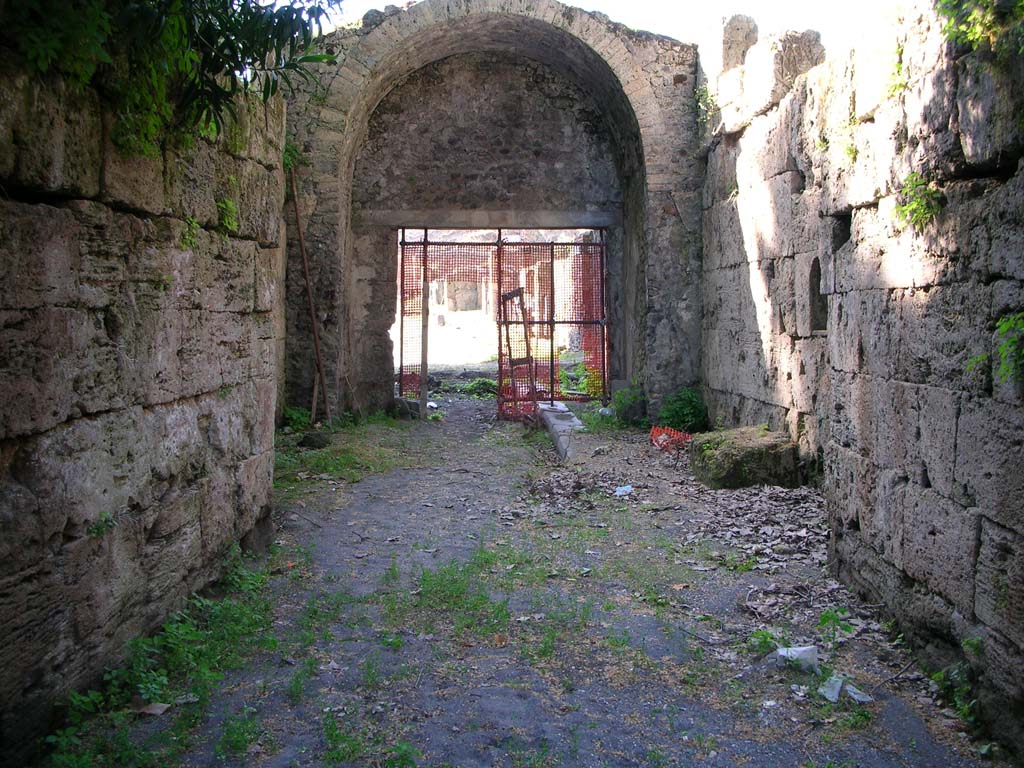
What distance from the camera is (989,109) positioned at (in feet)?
10.7

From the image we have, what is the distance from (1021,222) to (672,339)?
24.0ft

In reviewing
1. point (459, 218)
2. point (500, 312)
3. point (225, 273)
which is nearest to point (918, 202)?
point (225, 273)

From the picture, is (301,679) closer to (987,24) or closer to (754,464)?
(987,24)

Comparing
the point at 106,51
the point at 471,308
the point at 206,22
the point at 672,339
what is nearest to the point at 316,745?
the point at 106,51

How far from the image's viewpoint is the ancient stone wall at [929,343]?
10.4 feet

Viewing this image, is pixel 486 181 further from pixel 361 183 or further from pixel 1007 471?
pixel 1007 471

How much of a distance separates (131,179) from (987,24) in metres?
3.29

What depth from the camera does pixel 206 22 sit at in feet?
12.2

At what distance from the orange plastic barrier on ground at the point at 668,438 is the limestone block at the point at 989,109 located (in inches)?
232

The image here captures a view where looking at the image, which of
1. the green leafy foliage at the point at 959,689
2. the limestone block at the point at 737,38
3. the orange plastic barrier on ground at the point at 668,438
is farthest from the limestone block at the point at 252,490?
the limestone block at the point at 737,38

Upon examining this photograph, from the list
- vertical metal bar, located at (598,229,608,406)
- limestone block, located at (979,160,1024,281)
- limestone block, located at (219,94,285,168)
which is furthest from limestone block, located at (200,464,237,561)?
vertical metal bar, located at (598,229,608,406)

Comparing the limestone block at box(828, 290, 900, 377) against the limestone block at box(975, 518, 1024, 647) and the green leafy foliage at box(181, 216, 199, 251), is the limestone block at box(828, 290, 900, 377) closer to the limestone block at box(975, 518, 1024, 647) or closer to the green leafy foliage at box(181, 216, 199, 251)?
the limestone block at box(975, 518, 1024, 647)

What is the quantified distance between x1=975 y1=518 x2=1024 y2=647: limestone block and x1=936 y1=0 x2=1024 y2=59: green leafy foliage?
5.43 feet

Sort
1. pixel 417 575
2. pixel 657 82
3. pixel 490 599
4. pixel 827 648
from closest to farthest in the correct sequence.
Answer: pixel 827 648 → pixel 490 599 → pixel 417 575 → pixel 657 82
